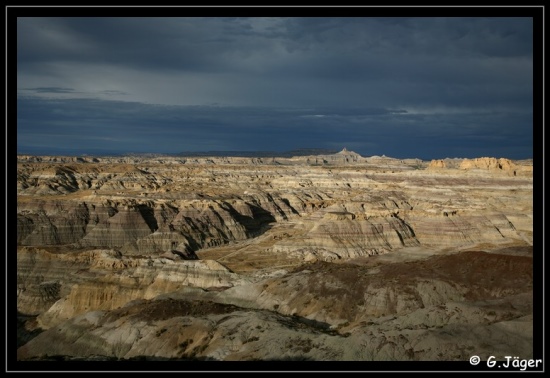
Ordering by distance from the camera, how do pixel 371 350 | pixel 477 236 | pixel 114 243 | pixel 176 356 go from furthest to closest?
pixel 114 243
pixel 477 236
pixel 176 356
pixel 371 350

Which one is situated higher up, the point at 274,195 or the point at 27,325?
the point at 274,195

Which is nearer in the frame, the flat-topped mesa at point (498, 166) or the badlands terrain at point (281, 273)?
the badlands terrain at point (281, 273)

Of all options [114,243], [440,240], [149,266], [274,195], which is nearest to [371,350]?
[149,266]

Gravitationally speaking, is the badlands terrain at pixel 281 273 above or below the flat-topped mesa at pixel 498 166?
below

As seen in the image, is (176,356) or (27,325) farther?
(27,325)

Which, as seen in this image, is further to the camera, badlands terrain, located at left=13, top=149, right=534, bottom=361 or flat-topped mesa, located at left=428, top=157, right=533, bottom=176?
flat-topped mesa, located at left=428, top=157, right=533, bottom=176

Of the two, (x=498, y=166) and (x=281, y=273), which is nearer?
(x=281, y=273)

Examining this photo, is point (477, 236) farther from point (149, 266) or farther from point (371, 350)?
point (371, 350)

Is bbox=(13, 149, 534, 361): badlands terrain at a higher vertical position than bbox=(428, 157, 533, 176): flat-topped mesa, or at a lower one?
lower
